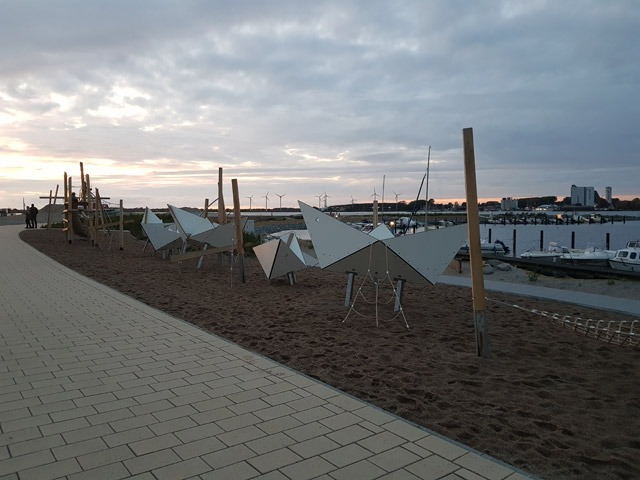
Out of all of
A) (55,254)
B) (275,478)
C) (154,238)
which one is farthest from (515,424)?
(55,254)

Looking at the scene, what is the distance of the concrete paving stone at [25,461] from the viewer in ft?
Answer: 10.8

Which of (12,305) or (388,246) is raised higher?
(388,246)

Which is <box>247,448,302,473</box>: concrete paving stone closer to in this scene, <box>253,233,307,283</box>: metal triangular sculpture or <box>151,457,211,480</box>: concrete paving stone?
<box>151,457,211,480</box>: concrete paving stone

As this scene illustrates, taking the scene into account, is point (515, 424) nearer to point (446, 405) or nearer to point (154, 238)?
point (446, 405)

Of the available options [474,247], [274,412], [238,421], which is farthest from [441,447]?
[474,247]

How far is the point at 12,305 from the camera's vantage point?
9.24 metres

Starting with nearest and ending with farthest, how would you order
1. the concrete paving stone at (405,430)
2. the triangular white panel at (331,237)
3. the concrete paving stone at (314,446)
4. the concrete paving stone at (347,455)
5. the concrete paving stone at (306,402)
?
1. the concrete paving stone at (347,455)
2. the concrete paving stone at (314,446)
3. the concrete paving stone at (405,430)
4. the concrete paving stone at (306,402)
5. the triangular white panel at (331,237)

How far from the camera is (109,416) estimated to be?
4.23 metres

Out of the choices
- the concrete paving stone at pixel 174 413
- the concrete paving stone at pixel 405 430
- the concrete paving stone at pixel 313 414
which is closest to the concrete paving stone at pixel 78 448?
the concrete paving stone at pixel 174 413

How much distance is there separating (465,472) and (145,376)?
3566 millimetres

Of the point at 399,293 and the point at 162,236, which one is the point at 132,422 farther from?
the point at 162,236

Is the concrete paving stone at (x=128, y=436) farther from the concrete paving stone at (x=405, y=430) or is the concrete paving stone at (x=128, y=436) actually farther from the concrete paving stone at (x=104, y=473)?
the concrete paving stone at (x=405, y=430)

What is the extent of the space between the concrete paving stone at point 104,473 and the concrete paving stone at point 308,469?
1.10m

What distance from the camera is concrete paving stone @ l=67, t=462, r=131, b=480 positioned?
3199 millimetres
